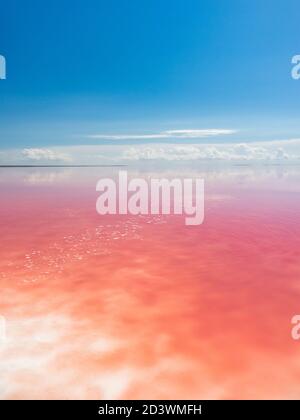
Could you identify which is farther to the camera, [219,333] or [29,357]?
[219,333]

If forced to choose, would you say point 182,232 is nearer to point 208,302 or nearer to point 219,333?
point 208,302

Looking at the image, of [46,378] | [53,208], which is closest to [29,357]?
[46,378]

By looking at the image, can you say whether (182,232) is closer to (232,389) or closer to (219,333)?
(219,333)

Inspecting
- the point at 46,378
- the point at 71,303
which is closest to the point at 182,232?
the point at 71,303

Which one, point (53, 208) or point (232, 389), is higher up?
point (53, 208)
